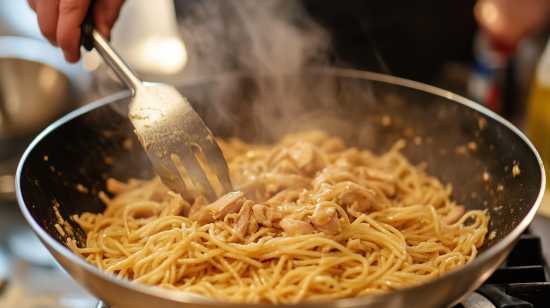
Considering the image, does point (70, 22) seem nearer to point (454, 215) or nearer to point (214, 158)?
point (214, 158)

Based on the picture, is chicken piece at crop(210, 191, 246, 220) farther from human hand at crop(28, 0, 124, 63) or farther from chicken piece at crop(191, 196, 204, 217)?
human hand at crop(28, 0, 124, 63)

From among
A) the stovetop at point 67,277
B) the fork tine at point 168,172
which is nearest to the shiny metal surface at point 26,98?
the stovetop at point 67,277

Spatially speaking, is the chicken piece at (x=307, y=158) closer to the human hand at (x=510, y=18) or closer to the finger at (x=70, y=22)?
the finger at (x=70, y=22)

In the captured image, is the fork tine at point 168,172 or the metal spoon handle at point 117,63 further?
the metal spoon handle at point 117,63

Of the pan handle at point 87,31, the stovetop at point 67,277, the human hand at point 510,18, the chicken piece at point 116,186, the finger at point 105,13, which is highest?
the human hand at point 510,18

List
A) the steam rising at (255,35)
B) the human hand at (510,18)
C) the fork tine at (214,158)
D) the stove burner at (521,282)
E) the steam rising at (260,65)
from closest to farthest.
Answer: the stove burner at (521,282) → the fork tine at (214,158) → the steam rising at (260,65) → the steam rising at (255,35) → the human hand at (510,18)

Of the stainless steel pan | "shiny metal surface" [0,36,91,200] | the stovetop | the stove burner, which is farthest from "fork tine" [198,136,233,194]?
"shiny metal surface" [0,36,91,200]
